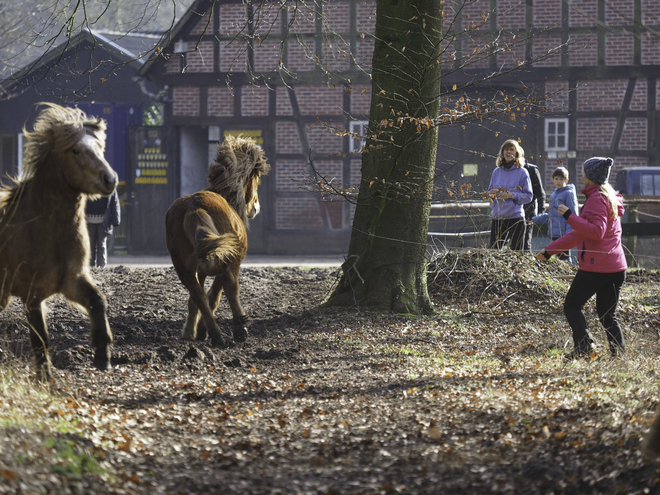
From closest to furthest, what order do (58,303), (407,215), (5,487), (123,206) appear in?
(5,487)
(407,215)
(58,303)
(123,206)

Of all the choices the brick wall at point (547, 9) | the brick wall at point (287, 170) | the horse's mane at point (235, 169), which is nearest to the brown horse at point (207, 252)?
the horse's mane at point (235, 169)

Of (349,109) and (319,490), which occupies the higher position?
(349,109)

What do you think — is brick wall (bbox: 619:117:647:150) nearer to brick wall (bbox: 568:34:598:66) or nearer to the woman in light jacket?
brick wall (bbox: 568:34:598:66)

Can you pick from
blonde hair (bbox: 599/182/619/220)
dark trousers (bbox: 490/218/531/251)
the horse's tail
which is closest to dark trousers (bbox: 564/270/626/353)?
blonde hair (bbox: 599/182/619/220)

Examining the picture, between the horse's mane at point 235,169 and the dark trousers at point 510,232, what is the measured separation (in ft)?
11.8

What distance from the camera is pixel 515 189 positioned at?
1023 centimetres

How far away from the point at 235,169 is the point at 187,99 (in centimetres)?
A: 1434

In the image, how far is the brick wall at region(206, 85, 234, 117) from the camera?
70.9ft

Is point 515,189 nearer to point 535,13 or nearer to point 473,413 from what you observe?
point 473,413

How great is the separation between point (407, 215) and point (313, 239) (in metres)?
13.1

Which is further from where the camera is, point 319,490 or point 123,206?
point 123,206

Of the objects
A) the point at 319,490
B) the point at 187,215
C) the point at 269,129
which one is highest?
the point at 269,129

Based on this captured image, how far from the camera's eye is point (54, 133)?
5.30m

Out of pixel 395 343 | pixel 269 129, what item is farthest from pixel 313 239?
pixel 395 343
